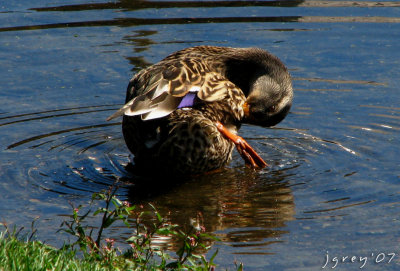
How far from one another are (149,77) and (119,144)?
1.18 m

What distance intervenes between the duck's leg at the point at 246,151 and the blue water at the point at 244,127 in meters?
0.11

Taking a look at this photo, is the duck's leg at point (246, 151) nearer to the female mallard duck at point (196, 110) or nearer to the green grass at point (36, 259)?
the female mallard duck at point (196, 110)

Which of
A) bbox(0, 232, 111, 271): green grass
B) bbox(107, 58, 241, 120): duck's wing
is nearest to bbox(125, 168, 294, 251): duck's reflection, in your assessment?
bbox(107, 58, 241, 120): duck's wing

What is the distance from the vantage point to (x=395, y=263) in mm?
5059

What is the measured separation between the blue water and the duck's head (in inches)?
15.5

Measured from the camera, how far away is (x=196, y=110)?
6660 millimetres

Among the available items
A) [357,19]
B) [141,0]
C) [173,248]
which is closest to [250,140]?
[173,248]

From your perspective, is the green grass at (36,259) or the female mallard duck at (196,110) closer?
the green grass at (36,259)

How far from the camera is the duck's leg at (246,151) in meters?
6.85

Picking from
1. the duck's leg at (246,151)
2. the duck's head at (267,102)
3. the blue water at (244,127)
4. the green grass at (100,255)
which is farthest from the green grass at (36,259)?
the duck's head at (267,102)

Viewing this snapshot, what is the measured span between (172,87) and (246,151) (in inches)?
42.7

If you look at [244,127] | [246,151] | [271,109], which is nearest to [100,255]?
[246,151]

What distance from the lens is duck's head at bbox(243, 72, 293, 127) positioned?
7.26 metres

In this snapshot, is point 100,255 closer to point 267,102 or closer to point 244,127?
point 267,102
